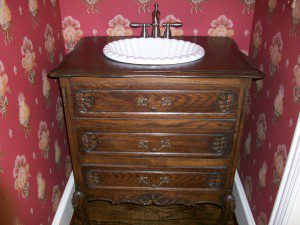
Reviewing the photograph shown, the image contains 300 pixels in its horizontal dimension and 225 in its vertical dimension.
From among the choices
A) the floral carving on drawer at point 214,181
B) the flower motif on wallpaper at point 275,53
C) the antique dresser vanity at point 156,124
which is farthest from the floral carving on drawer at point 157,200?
the flower motif on wallpaper at point 275,53

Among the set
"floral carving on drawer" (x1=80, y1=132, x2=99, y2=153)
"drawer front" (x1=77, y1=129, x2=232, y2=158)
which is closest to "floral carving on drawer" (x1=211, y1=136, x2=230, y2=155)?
"drawer front" (x1=77, y1=129, x2=232, y2=158)

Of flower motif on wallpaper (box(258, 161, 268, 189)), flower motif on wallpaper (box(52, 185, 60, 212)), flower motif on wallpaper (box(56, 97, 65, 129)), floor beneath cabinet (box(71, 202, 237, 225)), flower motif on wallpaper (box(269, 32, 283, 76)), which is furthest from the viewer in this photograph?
floor beneath cabinet (box(71, 202, 237, 225))

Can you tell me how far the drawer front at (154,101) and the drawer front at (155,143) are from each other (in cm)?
13

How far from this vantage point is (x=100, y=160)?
5.20 feet

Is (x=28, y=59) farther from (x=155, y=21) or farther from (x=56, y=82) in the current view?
(x=155, y=21)

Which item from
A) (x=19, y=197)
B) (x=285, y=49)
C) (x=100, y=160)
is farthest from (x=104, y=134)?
(x=285, y=49)

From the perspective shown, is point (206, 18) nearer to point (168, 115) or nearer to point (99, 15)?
point (99, 15)

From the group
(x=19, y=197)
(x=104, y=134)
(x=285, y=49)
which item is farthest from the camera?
(x=104, y=134)

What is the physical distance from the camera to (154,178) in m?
1.63

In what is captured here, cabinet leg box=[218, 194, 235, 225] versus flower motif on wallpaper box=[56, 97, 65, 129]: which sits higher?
flower motif on wallpaper box=[56, 97, 65, 129]

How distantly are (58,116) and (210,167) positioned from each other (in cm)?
93

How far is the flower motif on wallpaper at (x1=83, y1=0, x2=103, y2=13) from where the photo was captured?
1.83m

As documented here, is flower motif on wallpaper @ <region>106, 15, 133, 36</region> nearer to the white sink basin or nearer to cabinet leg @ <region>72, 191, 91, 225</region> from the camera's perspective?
the white sink basin

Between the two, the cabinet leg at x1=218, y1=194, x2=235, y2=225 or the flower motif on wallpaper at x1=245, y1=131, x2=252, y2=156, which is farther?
the flower motif on wallpaper at x1=245, y1=131, x2=252, y2=156
